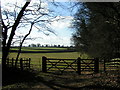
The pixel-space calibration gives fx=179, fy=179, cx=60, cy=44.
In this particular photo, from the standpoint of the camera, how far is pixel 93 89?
9.62m


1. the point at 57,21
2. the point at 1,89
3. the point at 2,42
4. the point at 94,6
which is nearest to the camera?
the point at 1,89

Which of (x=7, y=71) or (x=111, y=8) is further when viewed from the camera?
(x=7, y=71)

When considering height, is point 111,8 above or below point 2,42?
above

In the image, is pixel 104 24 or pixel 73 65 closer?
pixel 104 24

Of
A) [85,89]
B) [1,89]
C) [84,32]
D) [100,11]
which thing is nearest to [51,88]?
[85,89]

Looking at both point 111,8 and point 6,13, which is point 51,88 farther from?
point 6,13

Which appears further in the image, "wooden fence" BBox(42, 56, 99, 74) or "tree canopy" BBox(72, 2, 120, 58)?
"wooden fence" BBox(42, 56, 99, 74)

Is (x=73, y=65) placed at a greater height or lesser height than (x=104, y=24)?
lesser

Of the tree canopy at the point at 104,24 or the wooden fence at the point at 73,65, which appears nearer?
the tree canopy at the point at 104,24

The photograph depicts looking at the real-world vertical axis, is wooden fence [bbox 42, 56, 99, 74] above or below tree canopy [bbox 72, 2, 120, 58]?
below

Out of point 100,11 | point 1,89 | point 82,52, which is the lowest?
point 1,89

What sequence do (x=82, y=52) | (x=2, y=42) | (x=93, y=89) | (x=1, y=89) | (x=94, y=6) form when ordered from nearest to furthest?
1. (x=93, y=89)
2. (x=1, y=89)
3. (x=94, y=6)
4. (x=2, y=42)
5. (x=82, y=52)

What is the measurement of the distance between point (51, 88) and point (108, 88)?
11.0 ft

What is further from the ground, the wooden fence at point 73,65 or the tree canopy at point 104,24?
the tree canopy at point 104,24
